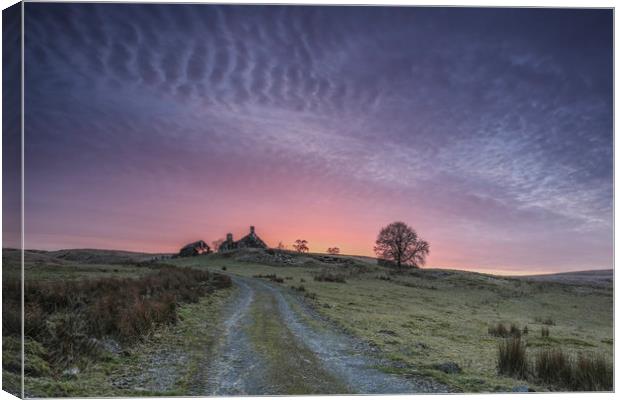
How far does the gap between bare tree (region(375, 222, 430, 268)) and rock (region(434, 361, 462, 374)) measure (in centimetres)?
6103

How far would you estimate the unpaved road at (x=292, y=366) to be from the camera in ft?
31.4

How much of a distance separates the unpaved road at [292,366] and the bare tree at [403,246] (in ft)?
187

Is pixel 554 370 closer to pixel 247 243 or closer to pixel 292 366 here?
pixel 292 366

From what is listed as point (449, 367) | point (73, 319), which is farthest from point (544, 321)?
point (73, 319)

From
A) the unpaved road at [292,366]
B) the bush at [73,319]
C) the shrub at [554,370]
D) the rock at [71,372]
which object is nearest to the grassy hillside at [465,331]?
the shrub at [554,370]

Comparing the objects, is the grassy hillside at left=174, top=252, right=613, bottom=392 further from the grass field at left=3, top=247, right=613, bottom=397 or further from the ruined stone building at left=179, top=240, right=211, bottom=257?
the ruined stone building at left=179, top=240, right=211, bottom=257

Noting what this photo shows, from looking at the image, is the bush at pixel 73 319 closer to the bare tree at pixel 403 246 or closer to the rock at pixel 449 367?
the rock at pixel 449 367

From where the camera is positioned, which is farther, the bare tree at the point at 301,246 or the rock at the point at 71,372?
the bare tree at the point at 301,246

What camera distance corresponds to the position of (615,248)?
39.5 feet

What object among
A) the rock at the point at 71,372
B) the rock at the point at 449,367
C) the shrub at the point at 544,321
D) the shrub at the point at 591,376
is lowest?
the shrub at the point at 544,321

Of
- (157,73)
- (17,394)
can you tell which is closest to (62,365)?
(17,394)

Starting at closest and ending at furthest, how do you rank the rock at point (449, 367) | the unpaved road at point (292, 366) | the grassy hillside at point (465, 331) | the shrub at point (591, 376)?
the unpaved road at point (292, 366) < the rock at point (449, 367) < the shrub at point (591, 376) < the grassy hillside at point (465, 331)

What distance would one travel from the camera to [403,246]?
7150 centimetres

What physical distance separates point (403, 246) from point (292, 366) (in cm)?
6289
